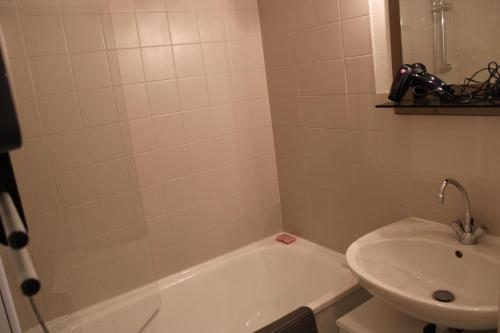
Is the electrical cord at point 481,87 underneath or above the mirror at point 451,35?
Result: underneath

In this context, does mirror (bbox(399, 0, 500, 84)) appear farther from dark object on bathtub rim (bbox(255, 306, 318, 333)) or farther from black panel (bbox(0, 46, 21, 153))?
black panel (bbox(0, 46, 21, 153))

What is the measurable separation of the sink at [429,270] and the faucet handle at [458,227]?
40mm

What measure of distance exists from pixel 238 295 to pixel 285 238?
425mm

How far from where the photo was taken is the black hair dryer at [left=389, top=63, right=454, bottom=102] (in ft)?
4.75

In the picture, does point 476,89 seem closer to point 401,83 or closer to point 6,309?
point 401,83

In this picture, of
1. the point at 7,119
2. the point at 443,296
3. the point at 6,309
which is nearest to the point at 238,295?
the point at 443,296

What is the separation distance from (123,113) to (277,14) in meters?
0.94

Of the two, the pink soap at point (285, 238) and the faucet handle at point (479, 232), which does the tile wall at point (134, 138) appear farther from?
the faucet handle at point (479, 232)

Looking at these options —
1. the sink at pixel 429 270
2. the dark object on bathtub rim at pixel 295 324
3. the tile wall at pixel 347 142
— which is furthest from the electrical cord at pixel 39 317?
the tile wall at pixel 347 142

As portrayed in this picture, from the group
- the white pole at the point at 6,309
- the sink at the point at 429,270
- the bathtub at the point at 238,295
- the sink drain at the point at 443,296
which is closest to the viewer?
the white pole at the point at 6,309

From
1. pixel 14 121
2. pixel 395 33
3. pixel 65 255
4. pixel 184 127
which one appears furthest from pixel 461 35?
pixel 65 255

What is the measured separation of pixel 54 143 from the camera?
5.45ft

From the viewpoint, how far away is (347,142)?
1.90 metres

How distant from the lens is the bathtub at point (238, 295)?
182cm
